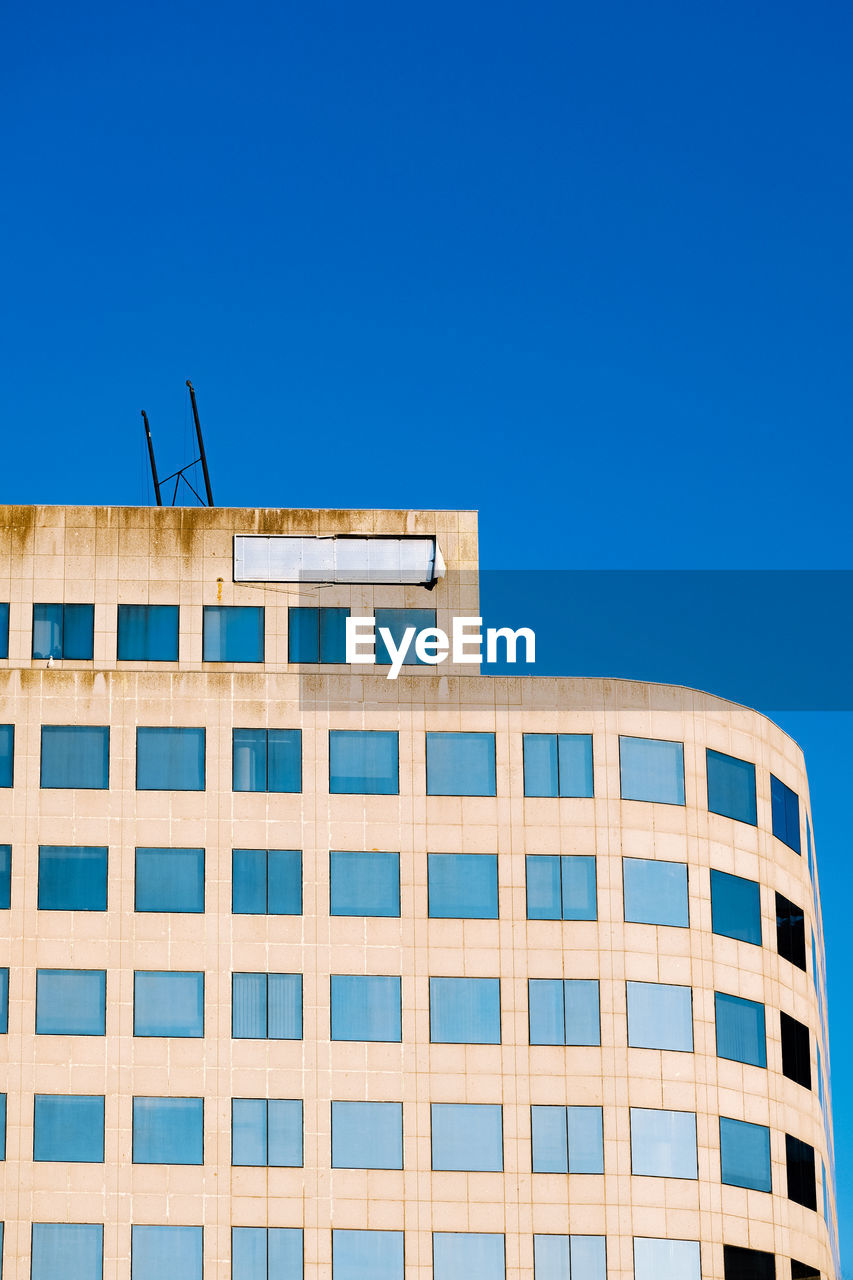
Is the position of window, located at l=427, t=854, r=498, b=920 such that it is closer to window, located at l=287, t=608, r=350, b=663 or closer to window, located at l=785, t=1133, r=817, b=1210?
window, located at l=287, t=608, r=350, b=663

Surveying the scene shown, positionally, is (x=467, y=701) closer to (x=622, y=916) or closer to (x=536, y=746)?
(x=536, y=746)

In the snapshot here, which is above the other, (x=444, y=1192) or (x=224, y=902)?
Result: (x=224, y=902)

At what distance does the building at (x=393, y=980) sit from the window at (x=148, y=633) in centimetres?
29

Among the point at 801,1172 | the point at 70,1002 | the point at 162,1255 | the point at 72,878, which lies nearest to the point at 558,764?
the point at 801,1172

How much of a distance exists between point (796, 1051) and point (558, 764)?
14889 mm

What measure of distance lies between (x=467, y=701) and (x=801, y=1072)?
19866 millimetres

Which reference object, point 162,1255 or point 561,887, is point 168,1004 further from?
point 561,887

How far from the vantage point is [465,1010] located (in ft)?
288

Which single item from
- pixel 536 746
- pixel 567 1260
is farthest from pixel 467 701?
pixel 567 1260

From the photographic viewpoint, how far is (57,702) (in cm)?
9019

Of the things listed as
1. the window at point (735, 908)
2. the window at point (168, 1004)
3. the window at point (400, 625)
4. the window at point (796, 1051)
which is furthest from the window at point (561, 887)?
the window at point (168, 1004)

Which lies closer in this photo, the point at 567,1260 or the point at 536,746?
the point at 567,1260

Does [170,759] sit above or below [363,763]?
above

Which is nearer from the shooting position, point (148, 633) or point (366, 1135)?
point (366, 1135)
